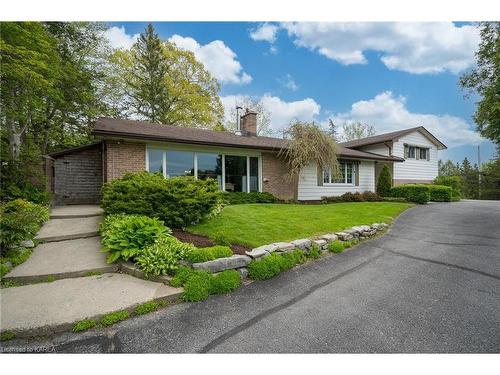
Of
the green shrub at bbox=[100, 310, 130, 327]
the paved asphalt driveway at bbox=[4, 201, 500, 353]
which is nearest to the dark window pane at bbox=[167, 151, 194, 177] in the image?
the paved asphalt driveway at bbox=[4, 201, 500, 353]

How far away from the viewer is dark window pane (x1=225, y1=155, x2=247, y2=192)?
1135 centimetres

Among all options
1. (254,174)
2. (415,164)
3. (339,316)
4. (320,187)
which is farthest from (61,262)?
(415,164)

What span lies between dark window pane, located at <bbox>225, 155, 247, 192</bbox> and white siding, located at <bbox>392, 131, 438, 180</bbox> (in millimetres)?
14209

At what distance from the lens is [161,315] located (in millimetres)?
3139

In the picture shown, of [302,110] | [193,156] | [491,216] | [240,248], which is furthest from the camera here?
[302,110]

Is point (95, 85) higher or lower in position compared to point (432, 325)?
higher

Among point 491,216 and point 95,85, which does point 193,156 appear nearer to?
point 491,216

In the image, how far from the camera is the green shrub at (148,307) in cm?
317

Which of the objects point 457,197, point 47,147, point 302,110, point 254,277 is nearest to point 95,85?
point 47,147

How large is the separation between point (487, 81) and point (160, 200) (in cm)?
1450

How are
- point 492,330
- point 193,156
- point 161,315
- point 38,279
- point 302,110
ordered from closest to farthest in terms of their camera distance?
point 492,330, point 161,315, point 38,279, point 193,156, point 302,110

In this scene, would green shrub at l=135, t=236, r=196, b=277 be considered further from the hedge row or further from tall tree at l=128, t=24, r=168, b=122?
tall tree at l=128, t=24, r=168, b=122

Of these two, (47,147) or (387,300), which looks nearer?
(387,300)
